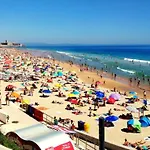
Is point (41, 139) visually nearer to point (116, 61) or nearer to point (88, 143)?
point (88, 143)

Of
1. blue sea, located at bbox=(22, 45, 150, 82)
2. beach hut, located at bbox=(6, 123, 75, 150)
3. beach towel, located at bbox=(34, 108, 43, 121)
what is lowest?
blue sea, located at bbox=(22, 45, 150, 82)

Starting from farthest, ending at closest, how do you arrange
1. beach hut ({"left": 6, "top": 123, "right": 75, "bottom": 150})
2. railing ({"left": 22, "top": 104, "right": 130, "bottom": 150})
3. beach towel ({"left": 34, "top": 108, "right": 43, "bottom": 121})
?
beach towel ({"left": 34, "top": 108, "right": 43, "bottom": 121}) → railing ({"left": 22, "top": 104, "right": 130, "bottom": 150}) → beach hut ({"left": 6, "top": 123, "right": 75, "bottom": 150})

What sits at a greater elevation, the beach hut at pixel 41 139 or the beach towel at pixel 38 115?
the beach hut at pixel 41 139

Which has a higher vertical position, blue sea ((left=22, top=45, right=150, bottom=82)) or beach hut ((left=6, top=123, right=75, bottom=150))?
beach hut ((left=6, top=123, right=75, bottom=150))

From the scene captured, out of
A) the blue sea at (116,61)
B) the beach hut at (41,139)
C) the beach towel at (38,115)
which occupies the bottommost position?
the blue sea at (116,61)

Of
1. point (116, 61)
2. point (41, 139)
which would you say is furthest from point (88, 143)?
point (116, 61)

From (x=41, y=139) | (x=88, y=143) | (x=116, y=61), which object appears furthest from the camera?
(x=116, y=61)

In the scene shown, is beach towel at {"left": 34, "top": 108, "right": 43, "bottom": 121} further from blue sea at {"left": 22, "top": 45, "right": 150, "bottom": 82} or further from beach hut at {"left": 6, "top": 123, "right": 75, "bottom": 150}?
blue sea at {"left": 22, "top": 45, "right": 150, "bottom": 82}

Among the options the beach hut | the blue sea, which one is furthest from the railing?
the blue sea

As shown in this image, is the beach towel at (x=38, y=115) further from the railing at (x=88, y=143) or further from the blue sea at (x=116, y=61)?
the blue sea at (x=116, y=61)

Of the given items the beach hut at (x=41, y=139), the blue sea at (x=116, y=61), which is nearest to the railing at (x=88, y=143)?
the beach hut at (x=41, y=139)

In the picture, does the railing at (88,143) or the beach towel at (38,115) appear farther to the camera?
the beach towel at (38,115)

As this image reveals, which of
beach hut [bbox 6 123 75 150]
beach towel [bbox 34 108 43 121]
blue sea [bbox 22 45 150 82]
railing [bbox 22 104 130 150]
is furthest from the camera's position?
blue sea [bbox 22 45 150 82]
